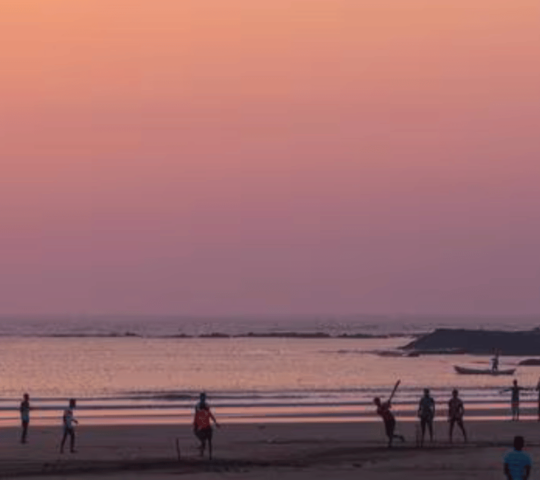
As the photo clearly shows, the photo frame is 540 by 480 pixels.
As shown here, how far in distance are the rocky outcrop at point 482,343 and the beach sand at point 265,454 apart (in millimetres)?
108829

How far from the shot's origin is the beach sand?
29594mm

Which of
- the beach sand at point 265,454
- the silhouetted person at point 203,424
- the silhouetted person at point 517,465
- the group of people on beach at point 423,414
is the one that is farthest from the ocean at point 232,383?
the silhouetted person at point 517,465

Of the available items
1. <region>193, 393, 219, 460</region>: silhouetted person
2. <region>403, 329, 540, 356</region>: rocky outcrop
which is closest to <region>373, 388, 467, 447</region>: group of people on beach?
<region>193, 393, 219, 460</region>: silhouetted person

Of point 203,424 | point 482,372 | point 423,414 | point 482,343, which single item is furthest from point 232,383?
point 482,343

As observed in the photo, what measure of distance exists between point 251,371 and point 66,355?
35174 millimetres

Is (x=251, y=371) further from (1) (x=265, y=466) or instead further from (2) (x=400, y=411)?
(1) (x=265, y=466)

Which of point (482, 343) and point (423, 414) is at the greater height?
point (482, 343)

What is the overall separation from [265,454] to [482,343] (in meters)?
125

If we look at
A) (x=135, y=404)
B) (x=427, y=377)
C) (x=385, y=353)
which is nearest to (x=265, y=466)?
(x=135, y=404)

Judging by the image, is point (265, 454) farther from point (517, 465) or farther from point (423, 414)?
point (517, 465)

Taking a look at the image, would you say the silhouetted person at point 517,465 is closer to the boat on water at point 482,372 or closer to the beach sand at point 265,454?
the beach sand at point 265,454

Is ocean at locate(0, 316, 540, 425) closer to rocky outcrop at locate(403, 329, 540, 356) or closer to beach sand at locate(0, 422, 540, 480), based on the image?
beach sand at locate(0, 422, 540, 480)

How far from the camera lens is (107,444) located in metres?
36.9

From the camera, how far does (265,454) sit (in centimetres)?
3391
